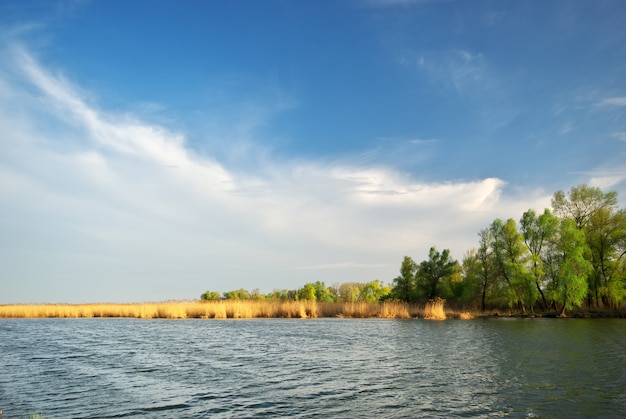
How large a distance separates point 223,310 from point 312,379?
40947mm

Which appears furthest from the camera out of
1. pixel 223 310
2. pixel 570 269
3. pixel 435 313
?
pixel 570 269

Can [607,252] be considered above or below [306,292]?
above

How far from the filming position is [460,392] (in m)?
13.7

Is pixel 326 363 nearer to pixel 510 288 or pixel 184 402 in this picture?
pixel 184 402

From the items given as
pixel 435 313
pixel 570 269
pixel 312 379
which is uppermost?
pixel 570 269

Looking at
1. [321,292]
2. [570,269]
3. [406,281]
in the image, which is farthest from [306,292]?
[570,269]

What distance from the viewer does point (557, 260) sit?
62.9 meters

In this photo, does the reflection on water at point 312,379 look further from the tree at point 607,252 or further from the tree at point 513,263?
the tree at point 607,252

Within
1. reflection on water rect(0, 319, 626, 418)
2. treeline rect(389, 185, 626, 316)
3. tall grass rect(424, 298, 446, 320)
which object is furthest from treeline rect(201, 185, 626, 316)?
reflection on water rect(0, 319, 626, 418)

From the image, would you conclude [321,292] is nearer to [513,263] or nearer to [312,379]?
[513,263]

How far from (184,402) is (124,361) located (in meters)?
9.05

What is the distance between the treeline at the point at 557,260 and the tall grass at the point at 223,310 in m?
17.4

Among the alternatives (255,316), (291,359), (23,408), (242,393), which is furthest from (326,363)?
(255,316)

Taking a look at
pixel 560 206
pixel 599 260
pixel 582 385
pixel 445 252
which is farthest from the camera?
pixel 445 252
